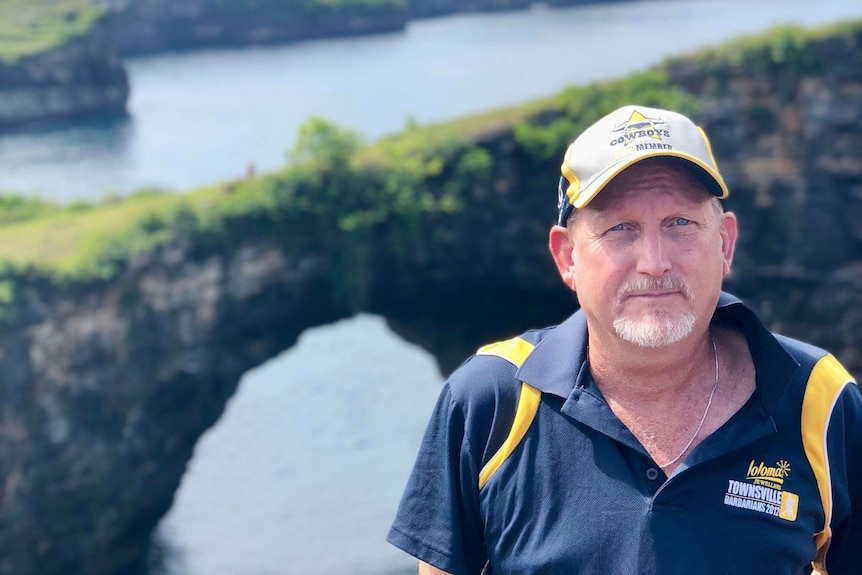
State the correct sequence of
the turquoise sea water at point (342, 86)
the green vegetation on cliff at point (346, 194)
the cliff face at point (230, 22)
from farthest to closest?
the cliff face at point (230, 22) < the turquoise sea water at point (342, 86) < the green vegetation on cliff at point (346, 194)

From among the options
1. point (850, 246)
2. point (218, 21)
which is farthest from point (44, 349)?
point (218, 21)

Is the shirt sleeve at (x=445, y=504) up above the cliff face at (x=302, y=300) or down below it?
above

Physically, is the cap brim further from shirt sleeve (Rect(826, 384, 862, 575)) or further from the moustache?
shirt sleeve (Rect(826, 384, 862, 575))

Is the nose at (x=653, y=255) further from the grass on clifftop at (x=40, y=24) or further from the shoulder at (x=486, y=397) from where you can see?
the grass on clifftop at (x=40, y=24)

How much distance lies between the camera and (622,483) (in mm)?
3176

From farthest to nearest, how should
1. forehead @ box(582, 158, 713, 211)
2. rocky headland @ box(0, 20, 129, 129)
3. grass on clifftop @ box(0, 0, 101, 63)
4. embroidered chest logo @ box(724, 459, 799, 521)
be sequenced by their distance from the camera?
1. grass on clifftop @ box(0, 0, 101, 63)
2. rocky headland @ box(0, 20, 129, 129)
3. forehead @ box(582, 158, 713, 211)
4. embroidered chest logo @ box(724, 459, 799, 521)

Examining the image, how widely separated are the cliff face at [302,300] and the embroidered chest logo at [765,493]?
18194 millimetres

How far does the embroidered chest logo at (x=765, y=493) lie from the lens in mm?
3111

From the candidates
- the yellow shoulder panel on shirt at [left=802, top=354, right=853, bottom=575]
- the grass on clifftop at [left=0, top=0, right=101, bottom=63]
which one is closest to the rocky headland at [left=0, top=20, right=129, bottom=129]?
the grass on clifftop at [left=0, top=0, right=101, bottom=63]

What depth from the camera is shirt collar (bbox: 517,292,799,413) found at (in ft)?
10.7

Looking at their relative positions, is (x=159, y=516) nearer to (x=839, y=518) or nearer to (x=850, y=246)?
(x=850, y=246)

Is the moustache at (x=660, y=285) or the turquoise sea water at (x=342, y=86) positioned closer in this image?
the moustache at (x=660, y=285)

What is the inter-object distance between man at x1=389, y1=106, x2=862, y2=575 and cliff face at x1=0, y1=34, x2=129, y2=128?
4381 cm

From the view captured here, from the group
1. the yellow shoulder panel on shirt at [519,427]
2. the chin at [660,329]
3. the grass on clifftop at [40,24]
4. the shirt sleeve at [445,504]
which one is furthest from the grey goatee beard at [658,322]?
the grass on clifftop at [40,24]
